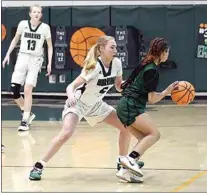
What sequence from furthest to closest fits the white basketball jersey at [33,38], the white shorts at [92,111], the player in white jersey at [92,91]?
the white basketball jersey at [33,38] → the white shorts at [92,111] → the player in white jersey at [92,91]

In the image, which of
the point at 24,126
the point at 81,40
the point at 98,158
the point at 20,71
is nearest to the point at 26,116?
the point at 24,126

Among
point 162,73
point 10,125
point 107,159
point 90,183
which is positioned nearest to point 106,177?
point 90,183

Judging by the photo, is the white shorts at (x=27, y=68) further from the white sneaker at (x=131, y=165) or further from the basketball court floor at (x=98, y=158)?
the white sneaker at (x=131, y=165)

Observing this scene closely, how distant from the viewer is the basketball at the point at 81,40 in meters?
14.3

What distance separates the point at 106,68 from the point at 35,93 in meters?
8.37

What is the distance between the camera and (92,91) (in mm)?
6602

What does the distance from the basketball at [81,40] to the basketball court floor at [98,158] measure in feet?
9.91

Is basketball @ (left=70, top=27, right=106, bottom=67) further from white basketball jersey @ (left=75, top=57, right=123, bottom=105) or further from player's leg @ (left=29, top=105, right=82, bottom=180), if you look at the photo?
player's leg @ (left=29, top=105, right=82, bottom=180)

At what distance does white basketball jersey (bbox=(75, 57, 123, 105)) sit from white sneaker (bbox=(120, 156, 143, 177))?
30.2 inches

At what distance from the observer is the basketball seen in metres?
14.3

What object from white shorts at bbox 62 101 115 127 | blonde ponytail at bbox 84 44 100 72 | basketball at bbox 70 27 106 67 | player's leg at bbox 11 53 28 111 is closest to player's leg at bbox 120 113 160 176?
white shorts at bbox 62 101 115 127

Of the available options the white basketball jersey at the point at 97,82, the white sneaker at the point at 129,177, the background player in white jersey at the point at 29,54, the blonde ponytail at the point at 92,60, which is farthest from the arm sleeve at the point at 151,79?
the background player in white jersey at the point at 29,54

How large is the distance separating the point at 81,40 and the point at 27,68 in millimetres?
4366

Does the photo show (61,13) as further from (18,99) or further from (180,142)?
(180,142)
